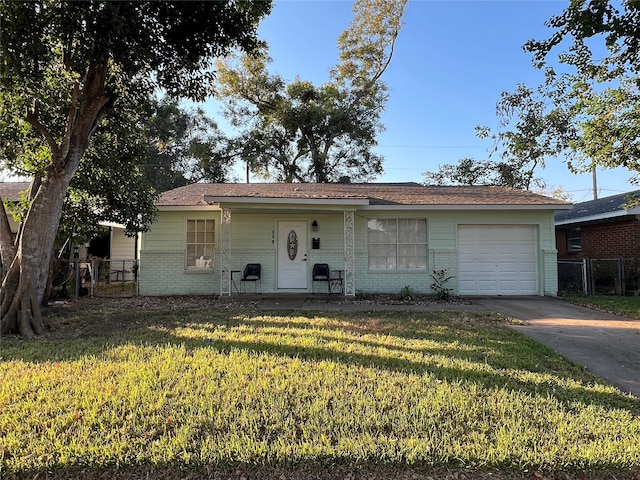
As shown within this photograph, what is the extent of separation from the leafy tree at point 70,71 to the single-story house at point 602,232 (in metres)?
12.3

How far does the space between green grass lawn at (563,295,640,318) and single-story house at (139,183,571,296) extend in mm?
911

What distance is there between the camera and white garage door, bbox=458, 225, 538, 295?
1102 cm

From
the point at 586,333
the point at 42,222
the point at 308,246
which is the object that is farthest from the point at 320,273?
the point at 42,222

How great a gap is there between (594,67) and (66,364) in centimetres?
1207

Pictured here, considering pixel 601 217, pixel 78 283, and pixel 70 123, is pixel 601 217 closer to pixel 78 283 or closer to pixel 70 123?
pixel 70 123

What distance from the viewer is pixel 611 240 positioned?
521 inches

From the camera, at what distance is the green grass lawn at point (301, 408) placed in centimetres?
252

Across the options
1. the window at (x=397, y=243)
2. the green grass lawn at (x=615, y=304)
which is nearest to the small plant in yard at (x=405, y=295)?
the window at (x=397, y=243)

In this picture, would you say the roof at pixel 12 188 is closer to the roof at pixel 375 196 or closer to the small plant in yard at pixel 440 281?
the roof at pixel 375 196

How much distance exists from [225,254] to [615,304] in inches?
406

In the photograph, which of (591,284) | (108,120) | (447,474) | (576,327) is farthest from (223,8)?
(591,284)

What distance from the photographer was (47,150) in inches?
286

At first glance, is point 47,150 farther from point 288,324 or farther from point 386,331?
point 386,331

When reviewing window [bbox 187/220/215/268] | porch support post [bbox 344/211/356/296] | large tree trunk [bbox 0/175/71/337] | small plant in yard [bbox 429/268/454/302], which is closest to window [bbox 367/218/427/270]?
small plant in yard [bbox 429/268/454/302]
